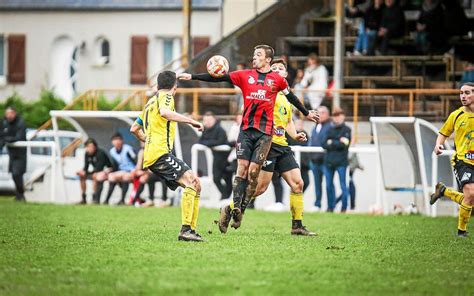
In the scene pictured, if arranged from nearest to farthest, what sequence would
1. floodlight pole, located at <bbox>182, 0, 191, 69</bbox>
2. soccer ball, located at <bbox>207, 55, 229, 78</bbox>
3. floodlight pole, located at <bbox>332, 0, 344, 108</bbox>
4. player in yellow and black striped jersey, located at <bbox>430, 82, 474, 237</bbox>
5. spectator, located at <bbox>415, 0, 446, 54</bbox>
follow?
soccer ball, located at <bbox>207, 55, 229, 78</bbox>
player in yellow and black striped jersey, located at <bbox>430, 82, 474, 237</bbox>
floodlight pole, located at <bbox>332, 0, 344, 108</bbox>
spectator, located at <bbox>415, 0, 446, 54</bbox>
floodlight pole, located at <bbox>182, 0, 191, 69</bbox>

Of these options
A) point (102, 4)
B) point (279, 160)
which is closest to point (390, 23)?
point (279, 160)

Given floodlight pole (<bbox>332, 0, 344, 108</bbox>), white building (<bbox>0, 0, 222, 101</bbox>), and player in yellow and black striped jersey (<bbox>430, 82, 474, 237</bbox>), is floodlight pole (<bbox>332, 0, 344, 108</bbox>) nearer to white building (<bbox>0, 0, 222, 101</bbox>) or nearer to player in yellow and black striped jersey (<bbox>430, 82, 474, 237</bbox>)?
player in yellow and black striped jersey (<bbox>430, 82, 474, 237</bbox>)

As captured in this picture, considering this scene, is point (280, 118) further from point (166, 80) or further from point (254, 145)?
point (166, 80)

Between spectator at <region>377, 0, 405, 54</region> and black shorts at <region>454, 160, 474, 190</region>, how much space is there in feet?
43.6

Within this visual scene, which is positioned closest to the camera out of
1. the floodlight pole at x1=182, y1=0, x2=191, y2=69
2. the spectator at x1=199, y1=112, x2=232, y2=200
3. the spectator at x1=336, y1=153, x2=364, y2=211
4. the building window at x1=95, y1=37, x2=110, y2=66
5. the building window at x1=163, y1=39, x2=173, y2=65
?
the spectator at x1=336, y1=153, x2=364, y2=211

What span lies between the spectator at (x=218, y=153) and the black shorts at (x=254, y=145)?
971 centimetres

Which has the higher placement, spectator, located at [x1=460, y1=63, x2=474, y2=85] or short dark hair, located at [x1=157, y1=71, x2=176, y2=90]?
spectator, located at [x1=460, y1=63, x2=474, y2=85]

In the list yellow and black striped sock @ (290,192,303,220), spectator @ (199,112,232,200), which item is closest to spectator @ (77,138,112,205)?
spectator @ (199,112,232,200)

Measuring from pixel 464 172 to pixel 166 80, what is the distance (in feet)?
13.4

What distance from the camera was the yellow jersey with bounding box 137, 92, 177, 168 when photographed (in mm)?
13641

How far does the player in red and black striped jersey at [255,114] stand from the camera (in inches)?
567

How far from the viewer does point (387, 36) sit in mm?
28484

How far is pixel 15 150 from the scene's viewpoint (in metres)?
26.7

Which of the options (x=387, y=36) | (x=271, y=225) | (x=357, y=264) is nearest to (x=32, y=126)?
(x=387, y=36)
